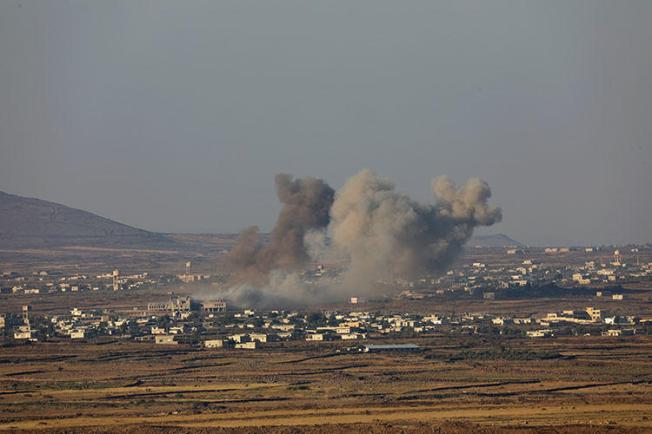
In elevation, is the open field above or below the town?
below

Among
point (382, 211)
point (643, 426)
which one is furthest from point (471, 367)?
point (382, 211)

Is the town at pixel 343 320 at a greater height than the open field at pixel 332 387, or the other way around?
the town at pixel 343 320

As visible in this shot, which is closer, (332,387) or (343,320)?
(332,387)

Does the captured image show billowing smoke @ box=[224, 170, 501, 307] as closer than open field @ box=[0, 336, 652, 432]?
No

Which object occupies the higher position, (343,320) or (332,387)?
(343,320)

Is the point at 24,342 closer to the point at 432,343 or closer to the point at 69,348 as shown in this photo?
the point at 69,348

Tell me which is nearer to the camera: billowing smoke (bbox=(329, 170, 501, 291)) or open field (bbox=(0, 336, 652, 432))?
open field (bbox=(0, 336, 652, 432))

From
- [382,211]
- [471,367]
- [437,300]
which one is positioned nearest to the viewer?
[471,367]

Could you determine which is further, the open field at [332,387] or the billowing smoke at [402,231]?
the billowing smoke at [402,231]
